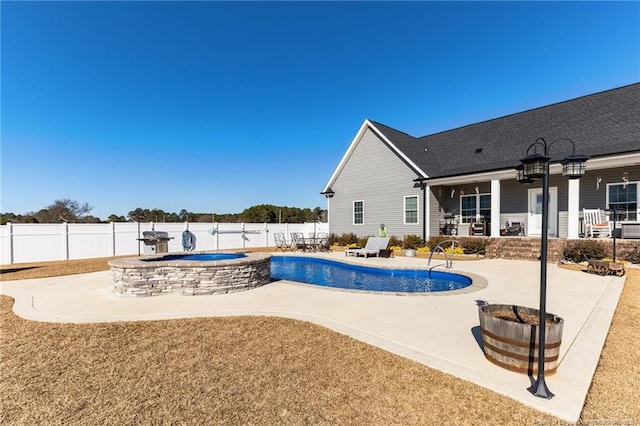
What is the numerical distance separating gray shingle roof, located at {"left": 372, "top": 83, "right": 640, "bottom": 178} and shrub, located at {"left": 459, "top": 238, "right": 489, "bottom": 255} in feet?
11.4

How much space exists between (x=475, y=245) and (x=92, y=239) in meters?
19.2

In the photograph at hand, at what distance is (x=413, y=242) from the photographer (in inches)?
629

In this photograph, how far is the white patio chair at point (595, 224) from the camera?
12.1m

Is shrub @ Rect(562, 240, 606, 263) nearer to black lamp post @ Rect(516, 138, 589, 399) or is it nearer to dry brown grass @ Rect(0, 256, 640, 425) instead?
dry brown grass @ Rect(0, 256, 640, 425)

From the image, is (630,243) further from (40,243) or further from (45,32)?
(40,243)

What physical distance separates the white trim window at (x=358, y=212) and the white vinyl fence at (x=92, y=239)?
297 inches

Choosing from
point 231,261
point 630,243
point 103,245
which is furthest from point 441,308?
point 103,245

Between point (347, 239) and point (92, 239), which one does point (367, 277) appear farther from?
point (92, 239)

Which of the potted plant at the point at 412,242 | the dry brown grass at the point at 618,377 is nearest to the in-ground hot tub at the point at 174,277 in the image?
the dry brown grass at the point at 618,377

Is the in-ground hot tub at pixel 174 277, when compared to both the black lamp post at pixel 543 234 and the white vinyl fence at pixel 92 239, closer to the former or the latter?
the black lamp post at pixel 543 234

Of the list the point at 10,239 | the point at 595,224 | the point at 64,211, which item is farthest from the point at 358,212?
the point at 64,211

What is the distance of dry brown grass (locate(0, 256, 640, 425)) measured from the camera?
268 centimetres

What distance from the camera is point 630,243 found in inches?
430

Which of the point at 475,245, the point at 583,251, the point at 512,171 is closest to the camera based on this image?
the point at 583,251
